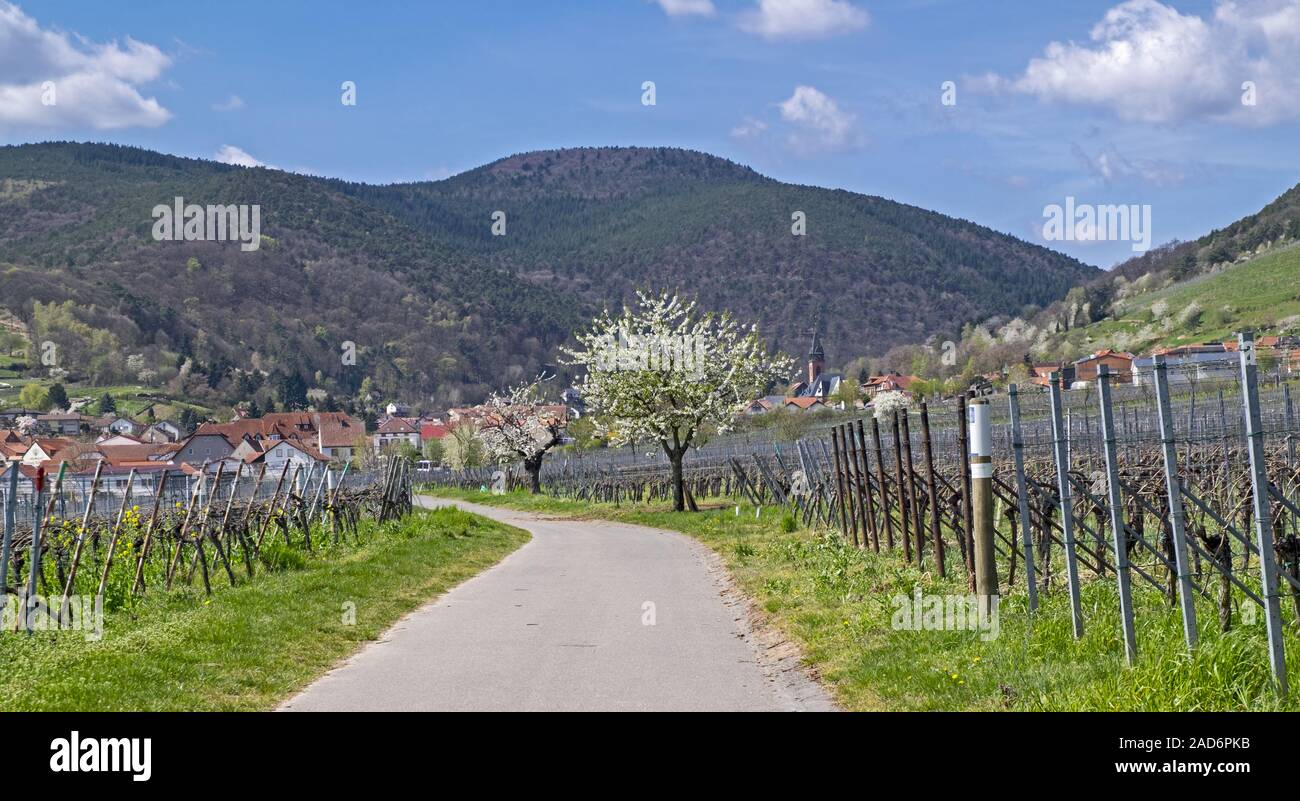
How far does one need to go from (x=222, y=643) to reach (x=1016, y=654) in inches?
270

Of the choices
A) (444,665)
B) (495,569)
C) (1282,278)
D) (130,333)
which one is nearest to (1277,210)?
(1282,278)

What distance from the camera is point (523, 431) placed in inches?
2783

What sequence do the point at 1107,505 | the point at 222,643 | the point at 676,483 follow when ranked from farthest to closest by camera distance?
the point at 676,483 < the point at 222,643 < the point at 1107,505

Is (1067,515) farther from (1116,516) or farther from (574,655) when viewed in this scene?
(574,655)

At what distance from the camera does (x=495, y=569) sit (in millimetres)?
21812

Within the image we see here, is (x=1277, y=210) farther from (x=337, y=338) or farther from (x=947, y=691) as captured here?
(x=947, y=691)

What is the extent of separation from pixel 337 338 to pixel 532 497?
128m

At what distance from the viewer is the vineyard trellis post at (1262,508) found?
21.6 ft

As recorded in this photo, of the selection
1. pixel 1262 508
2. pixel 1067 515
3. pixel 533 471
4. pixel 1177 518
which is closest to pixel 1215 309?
pixel 533 471

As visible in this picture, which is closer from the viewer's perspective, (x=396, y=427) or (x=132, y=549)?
(x=132, y=549)

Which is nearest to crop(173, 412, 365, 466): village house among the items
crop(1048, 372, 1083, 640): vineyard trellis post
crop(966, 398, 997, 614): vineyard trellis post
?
crop(966, 398, 997, 614): vineyard trellis post

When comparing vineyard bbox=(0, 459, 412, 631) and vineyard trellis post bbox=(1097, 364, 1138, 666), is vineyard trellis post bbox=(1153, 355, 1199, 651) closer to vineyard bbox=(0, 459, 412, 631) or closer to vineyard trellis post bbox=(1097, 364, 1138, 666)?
vineyard trellis post bbox=(1097, 364, 1138, 666)

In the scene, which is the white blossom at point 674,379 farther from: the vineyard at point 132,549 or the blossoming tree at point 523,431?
the blossoming tree at point 523,431

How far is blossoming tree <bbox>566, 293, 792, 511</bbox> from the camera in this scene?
39.9m
